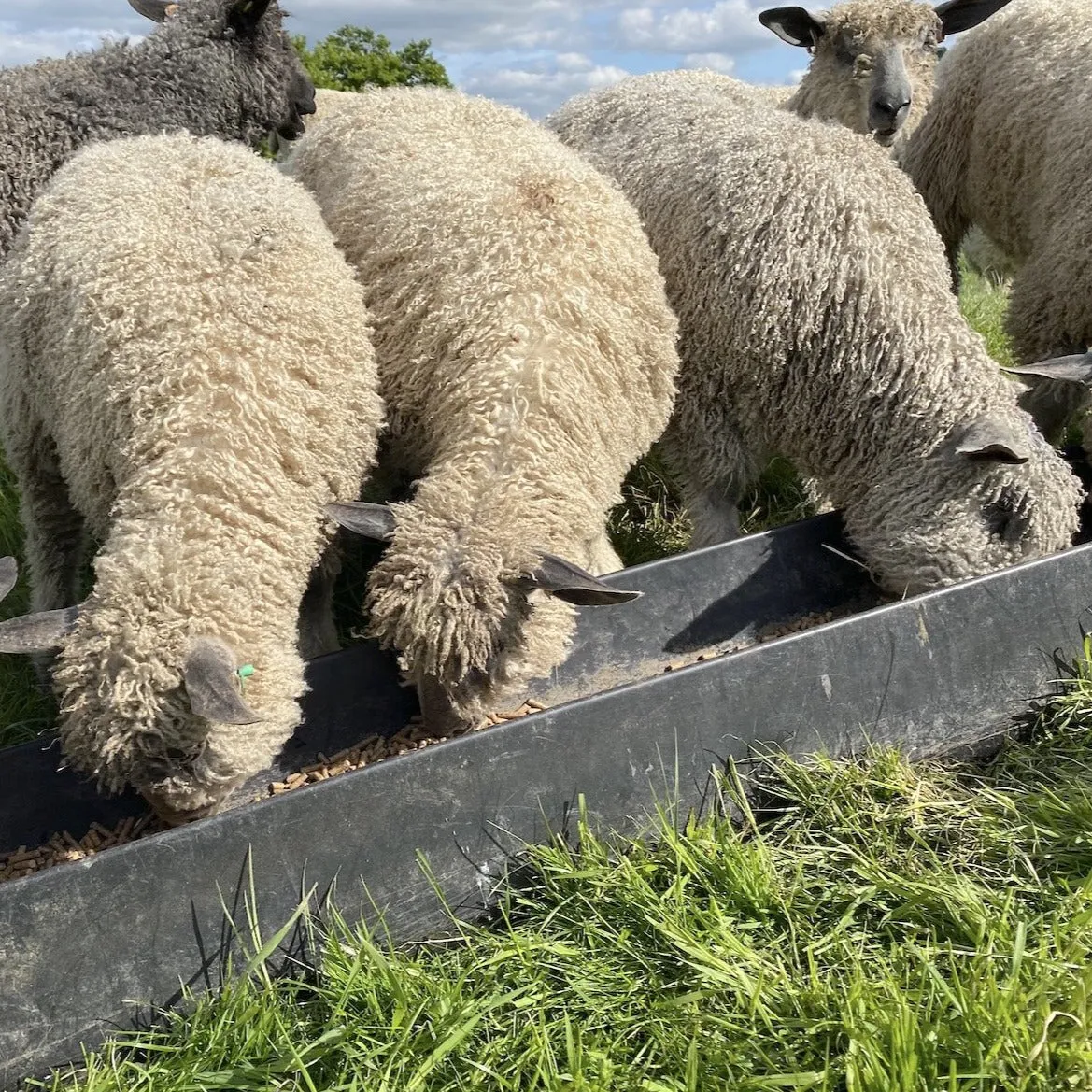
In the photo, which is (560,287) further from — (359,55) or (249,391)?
(359,55)

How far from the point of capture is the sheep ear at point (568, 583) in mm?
2781

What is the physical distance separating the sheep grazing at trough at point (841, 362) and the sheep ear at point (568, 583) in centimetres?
141

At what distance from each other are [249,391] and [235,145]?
158 cm

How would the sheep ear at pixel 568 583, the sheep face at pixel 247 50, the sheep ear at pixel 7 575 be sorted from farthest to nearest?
the sheep face at pixel 247 50, the sheep ear at pixel 568 583, the sheep ear at pixel 7 575

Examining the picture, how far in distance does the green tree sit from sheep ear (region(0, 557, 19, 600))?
565 inches

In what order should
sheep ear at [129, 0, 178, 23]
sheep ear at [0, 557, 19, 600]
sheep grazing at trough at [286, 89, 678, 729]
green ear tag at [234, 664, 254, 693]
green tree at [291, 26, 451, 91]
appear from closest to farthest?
sheep ear at [0, 557, 19, 600]
green ear tag at [234, 664, 254, 693]
sheep grazing at trough at [286, 89, 678, 729]
sheep ear at [129, 0, 178, 23]
green tree at [291, 26, 451, 91]

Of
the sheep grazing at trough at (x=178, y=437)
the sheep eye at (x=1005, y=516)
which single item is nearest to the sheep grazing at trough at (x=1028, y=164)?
the sheep eye at (x=1005, y=516)

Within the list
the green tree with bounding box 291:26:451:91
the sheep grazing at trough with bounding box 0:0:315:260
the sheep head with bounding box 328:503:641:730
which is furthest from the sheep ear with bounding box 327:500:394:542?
the green tree with bounding box 291:26:451:91

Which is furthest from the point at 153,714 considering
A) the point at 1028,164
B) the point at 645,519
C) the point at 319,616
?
the point at 1028,164

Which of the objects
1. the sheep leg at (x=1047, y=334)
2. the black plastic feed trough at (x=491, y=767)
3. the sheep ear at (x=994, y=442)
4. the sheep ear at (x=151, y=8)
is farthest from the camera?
the sheep ear at (x=151, y=8)

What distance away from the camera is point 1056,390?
15.2 feet

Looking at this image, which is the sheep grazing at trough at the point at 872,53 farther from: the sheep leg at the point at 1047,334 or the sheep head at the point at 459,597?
the sheep head at the point at 459,597

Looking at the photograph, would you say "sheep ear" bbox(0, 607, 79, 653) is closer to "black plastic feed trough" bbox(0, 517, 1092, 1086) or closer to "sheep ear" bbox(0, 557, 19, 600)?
"sheep ear" bbox(0, 557, 19, 600)

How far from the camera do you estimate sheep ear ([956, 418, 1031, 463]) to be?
3.41 meters
